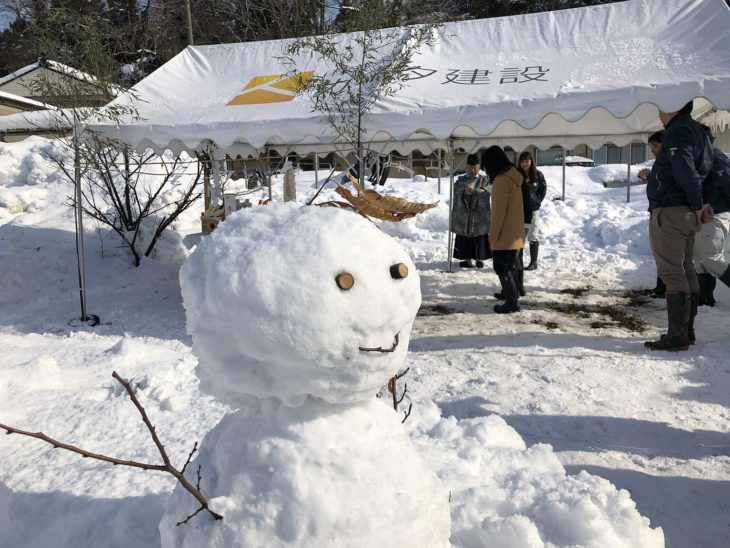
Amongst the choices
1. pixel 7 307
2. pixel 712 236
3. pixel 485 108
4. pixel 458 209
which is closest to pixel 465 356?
pixel 485 108

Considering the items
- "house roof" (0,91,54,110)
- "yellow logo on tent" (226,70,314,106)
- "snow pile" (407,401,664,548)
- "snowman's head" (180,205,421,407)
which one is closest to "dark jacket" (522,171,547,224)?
"yellow logo on tent" (226,70,314,106)

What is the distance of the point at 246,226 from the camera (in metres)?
1.25

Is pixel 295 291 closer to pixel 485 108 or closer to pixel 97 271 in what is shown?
pixel 485 108

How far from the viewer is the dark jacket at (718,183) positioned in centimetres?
369

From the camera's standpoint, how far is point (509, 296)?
196 inches

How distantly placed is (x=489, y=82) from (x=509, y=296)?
1998 millimetres

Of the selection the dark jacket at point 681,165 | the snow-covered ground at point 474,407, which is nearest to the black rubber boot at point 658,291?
the snow-covered ground at point 474,407

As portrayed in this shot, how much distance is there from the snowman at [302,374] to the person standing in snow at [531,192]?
4.36 m

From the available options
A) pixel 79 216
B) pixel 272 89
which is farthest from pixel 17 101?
pixel 272 89

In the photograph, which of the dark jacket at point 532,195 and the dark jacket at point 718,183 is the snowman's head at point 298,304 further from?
the dark jacket at point 532,195

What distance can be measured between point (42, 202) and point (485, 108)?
893 centimetres

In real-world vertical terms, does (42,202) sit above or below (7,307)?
above

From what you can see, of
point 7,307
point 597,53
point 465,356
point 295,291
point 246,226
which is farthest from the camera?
point 7,307

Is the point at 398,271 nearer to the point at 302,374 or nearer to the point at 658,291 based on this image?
the point at 302,374
